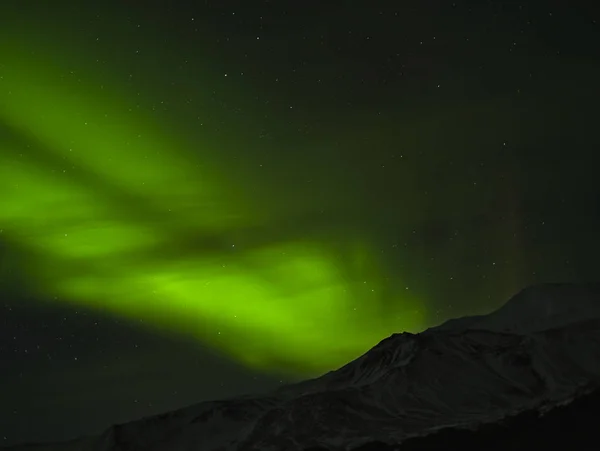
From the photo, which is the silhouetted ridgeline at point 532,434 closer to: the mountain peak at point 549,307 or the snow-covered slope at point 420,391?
the snow-covered slope at point 420,391

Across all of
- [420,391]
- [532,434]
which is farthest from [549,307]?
[532,434]

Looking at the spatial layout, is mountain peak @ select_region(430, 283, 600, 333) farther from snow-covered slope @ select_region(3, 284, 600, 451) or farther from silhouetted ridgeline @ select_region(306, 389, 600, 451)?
silhouetted ridgeline @ select_region(306, 389, 600, 451)

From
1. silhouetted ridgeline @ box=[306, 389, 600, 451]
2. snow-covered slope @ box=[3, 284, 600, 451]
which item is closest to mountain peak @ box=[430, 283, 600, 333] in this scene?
snow-covered slope @ box=[3, 284, 600, 451]

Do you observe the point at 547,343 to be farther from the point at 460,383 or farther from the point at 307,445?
the point at 307,445

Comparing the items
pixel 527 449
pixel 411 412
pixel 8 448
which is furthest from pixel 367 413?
pixel 8 448

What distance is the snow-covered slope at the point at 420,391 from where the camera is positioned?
37.0 meters

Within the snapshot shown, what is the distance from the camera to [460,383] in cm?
4419

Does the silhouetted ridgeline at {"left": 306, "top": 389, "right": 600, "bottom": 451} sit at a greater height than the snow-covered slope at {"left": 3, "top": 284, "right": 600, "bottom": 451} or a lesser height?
lesser

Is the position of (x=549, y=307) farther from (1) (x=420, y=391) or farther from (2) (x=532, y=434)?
(2) (x=532, y=434)

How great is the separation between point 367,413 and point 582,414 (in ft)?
46.8

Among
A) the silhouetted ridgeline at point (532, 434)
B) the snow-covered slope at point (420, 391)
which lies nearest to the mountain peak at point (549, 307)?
the snow-covered slope at point (420, 391)

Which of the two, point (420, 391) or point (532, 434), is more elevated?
point (420, 391)

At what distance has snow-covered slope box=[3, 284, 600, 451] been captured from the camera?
3700 cm

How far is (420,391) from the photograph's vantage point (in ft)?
139
